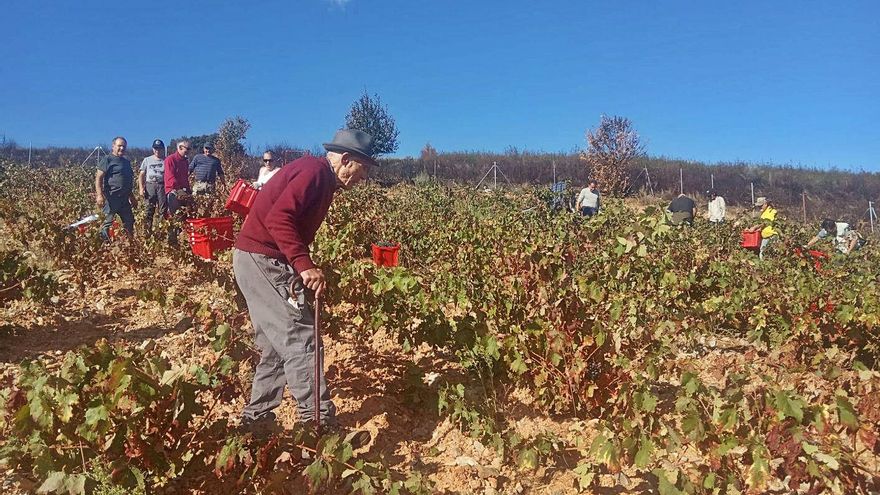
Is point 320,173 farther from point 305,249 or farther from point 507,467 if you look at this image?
point 507,467

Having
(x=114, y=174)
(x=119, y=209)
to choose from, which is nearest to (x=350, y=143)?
(x=114, y=174)

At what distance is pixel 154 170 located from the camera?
6441mm

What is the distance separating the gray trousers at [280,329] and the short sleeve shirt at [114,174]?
412 centimetres

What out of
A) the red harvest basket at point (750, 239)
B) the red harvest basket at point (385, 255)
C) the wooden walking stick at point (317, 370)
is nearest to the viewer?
the wooden walking stick at point (317, 370)

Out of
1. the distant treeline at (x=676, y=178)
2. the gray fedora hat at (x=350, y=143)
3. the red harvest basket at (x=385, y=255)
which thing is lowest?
the red harvest basket at (x=385, y=255)

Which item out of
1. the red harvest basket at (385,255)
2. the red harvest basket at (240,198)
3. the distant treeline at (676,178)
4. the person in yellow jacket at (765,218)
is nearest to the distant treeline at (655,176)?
the distant treeline at (676,178)

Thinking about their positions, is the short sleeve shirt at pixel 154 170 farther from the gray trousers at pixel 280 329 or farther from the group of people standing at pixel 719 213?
the group of people standing at pixel 719 213

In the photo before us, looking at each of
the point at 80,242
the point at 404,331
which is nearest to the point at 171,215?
the point at 80,242

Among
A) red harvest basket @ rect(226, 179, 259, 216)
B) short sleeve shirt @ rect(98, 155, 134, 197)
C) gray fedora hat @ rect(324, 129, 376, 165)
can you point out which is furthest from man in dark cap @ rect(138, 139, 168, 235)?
gray fedora hat @ rect(324, 129, 376, 165)

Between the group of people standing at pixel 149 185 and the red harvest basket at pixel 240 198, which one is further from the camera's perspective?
the group of people standing at pixel 149 185

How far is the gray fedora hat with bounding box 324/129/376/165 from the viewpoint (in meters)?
2.56

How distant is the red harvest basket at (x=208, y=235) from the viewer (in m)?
4.97

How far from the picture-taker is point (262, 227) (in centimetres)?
259

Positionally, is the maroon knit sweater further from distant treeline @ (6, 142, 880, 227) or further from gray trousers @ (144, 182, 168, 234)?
distant treeline @ (6, 142, 880, 227)
